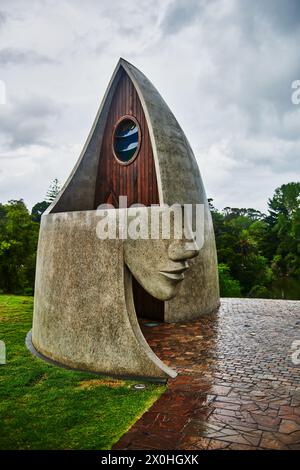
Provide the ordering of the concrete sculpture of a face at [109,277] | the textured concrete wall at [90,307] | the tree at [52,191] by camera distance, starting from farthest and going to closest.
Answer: the tree at [52,191], the textured concrete wall at [90,307], the concrete sculpture of a face at [109,277]

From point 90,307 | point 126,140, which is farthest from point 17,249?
point 90,307

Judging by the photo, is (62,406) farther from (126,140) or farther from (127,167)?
(126,140)

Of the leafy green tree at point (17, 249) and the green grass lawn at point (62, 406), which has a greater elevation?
the leafy green tree at point (17, 249)

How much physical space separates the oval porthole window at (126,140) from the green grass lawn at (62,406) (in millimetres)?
6293

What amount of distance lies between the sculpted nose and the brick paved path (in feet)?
5.97

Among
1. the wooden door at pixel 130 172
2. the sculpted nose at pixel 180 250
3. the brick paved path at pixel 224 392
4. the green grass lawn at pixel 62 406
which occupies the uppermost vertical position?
the wooden door at pixel 130 172

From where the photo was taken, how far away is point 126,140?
1013 centimetres

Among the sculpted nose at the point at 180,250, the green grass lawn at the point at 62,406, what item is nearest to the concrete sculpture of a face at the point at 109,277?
the sculpted nose at the point at 180,250

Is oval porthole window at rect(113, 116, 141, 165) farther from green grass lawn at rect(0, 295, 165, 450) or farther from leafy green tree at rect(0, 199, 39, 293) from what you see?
leafy green tree at rect(0, 199, 39, 293)

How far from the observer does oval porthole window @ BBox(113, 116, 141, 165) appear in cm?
988

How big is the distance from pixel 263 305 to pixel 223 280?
293 inches

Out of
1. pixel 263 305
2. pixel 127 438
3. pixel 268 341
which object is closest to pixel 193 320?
pixel 268 341

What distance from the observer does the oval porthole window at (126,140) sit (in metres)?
9.88

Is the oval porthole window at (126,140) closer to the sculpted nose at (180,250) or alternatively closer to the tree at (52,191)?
the sculpted nose at (180,250)
